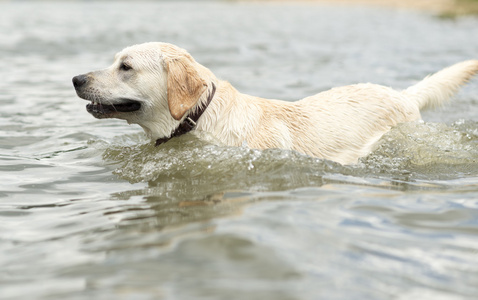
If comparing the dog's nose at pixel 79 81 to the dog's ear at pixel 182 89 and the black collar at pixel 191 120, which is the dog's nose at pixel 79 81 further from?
the black collar at pixel 191 120

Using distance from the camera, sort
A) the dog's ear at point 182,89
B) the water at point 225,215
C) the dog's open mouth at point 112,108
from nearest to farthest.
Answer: the water at point 225,215 < the dog's ear at point 182,89 < the dog's open mouth at point 112,108

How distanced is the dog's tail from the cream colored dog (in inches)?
30.8

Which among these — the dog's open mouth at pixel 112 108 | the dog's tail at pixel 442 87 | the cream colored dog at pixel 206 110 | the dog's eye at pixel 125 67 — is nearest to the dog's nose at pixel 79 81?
the cream colored dog at pixel 206 110

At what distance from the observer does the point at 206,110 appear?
5387 millimetres

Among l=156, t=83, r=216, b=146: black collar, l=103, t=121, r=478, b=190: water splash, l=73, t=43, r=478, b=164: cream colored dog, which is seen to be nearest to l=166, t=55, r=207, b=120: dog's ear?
l=73, t=43, r=478, b=164: cream colored dog

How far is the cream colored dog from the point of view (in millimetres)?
5316

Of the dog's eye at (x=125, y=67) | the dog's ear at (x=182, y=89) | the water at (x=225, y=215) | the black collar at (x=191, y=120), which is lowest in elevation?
the water at (x=225, y=215)

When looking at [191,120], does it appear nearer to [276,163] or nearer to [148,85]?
[148,85]

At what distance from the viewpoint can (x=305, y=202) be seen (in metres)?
4.47

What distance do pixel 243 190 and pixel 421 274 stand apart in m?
1.90

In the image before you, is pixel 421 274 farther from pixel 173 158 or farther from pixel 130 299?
pixel 173 158

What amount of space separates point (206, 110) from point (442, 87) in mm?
2933

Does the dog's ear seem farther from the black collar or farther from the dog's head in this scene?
the black collar

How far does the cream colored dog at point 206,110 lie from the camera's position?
532cm
